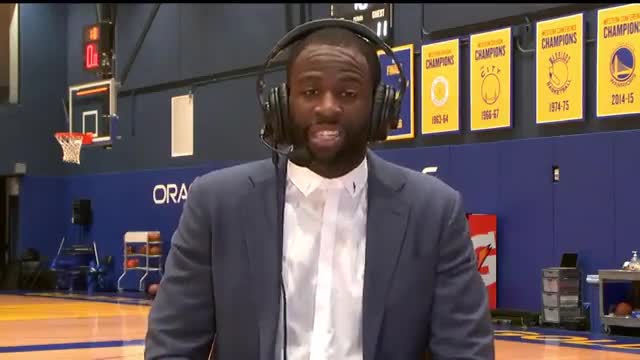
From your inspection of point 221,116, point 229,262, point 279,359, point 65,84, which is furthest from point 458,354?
point 65,84

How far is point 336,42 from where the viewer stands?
2.08 meters

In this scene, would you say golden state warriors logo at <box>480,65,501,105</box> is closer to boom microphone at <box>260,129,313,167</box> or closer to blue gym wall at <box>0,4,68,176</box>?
boom microphone at <box>260,129,313,167</box>

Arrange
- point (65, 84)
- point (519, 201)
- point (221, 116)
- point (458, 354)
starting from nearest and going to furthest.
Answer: point (458, 354)
point (519, 201)
point (221, 116)
point (65, 84)

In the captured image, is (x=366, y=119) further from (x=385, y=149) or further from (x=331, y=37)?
(x=385, y=149)

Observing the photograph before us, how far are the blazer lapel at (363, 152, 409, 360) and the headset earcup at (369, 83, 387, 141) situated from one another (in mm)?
77

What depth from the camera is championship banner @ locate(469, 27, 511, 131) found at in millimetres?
14180

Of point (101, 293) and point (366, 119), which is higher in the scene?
point (366, 119)

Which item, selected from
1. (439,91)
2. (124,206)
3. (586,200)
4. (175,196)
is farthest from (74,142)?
(586,200)

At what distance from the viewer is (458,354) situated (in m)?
2.02

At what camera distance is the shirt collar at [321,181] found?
2.12m

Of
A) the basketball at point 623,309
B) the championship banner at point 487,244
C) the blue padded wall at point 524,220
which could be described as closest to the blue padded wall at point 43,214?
the championship banner at point 487,244

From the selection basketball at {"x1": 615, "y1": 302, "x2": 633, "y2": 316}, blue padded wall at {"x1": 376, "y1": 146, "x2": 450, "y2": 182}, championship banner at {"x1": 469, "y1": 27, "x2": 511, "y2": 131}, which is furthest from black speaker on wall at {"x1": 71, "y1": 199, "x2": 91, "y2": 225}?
basketball at {"x1": 615, "y1": 302, "x2": 633, "y2": 316}

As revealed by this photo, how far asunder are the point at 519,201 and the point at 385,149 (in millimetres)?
3048

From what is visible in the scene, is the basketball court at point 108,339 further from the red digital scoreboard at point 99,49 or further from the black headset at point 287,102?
the black headset at point 287,102
